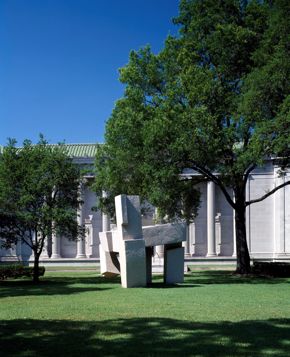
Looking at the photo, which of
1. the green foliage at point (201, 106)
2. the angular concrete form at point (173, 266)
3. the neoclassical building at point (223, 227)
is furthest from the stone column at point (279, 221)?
the angular concrete form at point (173, 266)

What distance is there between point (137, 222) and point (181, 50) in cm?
1203

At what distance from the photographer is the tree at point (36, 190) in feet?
90.0

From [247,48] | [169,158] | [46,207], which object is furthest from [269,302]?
[247,48]

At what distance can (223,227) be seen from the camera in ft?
182

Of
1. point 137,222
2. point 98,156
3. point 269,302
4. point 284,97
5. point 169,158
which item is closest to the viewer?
Answer: point 269,302

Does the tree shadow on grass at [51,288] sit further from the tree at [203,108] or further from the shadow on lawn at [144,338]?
the shadow on lawn at [144,338]

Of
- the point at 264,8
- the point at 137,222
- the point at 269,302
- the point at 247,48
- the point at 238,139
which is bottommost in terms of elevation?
the point at 269,302

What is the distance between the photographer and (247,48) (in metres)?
28.6

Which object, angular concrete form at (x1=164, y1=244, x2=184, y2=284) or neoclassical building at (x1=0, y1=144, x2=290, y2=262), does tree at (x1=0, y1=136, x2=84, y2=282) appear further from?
neoclassical building at (x1=0, y1=144, x2=290, y2=262)

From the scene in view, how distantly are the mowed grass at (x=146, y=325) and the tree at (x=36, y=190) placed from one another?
32.1ft

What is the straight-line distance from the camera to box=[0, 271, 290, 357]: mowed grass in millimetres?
8711

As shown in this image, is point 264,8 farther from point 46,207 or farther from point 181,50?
point 46,207

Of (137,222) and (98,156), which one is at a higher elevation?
(98,156)

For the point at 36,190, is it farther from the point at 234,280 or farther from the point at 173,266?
the point at 234,280
